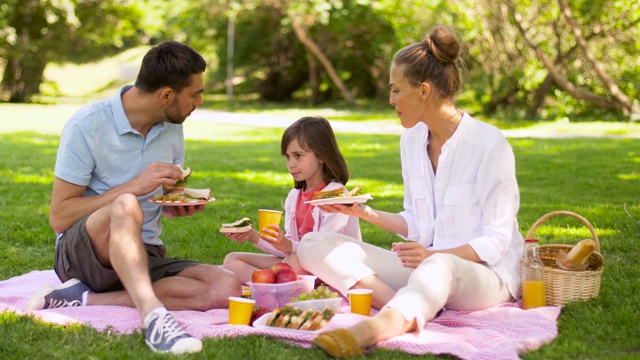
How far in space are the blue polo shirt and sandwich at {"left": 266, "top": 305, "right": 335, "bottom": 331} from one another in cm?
109

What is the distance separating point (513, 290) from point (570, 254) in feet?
1.12

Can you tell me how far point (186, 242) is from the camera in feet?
20.6

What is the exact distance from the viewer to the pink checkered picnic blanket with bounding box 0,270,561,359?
342cm

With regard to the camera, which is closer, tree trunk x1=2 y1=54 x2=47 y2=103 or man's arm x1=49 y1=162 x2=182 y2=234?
man's arm x1=49 y1=162 x2=182 y2=234

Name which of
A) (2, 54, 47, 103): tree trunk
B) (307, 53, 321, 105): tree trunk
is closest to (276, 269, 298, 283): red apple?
(307, 53, 321, 105): tree trunk

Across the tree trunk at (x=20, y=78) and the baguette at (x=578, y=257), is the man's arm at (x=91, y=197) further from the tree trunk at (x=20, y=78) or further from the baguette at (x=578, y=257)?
the tree trunk at (x=20, y=78)

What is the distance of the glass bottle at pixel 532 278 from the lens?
4.02 meters

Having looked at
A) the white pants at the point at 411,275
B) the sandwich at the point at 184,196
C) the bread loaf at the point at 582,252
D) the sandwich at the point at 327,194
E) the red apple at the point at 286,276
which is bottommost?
the red apple at the point at 286,276

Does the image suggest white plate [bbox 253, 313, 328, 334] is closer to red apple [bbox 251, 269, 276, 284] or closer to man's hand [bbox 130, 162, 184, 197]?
red apple [bbox 251, 269, 276, 284]

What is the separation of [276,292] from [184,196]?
2.24ft

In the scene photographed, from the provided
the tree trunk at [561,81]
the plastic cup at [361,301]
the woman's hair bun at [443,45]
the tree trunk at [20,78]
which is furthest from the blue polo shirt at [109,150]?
the tree trunk at [20,78]

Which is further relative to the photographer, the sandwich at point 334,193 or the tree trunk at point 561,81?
the tree trunk at point 561,81

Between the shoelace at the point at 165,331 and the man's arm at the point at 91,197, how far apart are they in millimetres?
761

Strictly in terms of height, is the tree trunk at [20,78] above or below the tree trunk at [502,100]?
below
